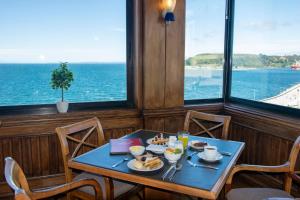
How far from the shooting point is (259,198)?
5.94ft

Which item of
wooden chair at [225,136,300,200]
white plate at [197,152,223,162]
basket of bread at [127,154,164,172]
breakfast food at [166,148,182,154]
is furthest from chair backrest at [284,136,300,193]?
basket of bread at [127,154,164,172]

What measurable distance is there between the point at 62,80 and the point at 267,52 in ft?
6.99

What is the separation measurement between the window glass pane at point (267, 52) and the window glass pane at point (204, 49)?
0.19m

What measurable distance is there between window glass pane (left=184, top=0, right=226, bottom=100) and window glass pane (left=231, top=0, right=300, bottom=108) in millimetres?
190

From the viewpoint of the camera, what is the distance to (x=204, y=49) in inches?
134

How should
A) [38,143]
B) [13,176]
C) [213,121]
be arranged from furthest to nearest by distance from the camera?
[38,143], [213,121], [13,176]

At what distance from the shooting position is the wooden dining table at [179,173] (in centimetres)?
140

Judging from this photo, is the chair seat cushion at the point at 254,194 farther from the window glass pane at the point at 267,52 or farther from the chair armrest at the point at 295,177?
the window glass pane at the point at 267,52

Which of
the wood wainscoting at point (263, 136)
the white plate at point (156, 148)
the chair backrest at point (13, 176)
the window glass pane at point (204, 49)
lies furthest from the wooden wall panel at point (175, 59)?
the chair backrest at point (13, 176)

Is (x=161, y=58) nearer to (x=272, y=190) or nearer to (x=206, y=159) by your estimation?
(x=206, y=159)

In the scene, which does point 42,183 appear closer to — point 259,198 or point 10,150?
point 10,150

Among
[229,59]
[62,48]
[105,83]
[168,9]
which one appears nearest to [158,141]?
[105,83]

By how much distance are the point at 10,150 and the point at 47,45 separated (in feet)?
3.58

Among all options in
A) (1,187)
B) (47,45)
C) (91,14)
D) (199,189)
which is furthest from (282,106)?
(1,187)
